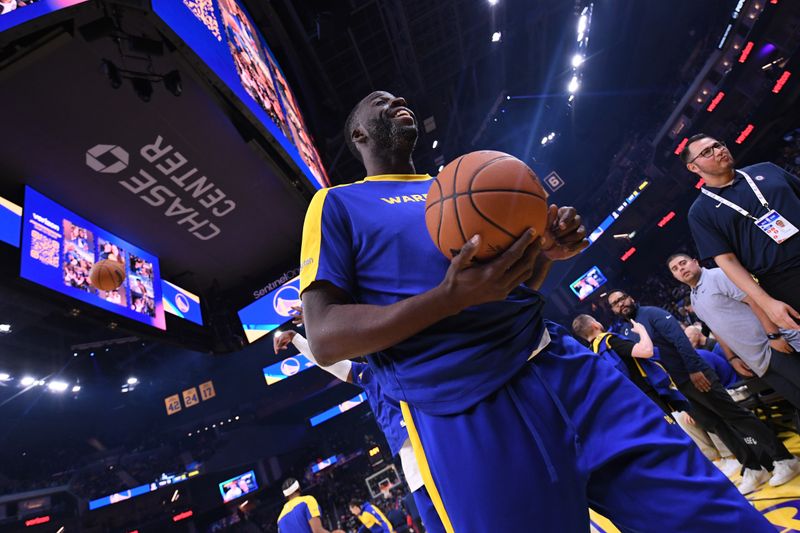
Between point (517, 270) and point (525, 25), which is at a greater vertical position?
point (525, 25)

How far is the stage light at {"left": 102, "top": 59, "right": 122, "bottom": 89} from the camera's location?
370 centimetres

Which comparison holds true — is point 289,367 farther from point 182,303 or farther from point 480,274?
point 480,274

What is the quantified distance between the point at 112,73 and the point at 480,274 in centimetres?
429

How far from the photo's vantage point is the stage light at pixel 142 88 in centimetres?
386

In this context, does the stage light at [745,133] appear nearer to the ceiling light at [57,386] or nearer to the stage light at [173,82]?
the stage light at [173,82]

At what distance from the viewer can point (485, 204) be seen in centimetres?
104

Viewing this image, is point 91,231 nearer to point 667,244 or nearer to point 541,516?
point 541,516

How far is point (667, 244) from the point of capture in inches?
764

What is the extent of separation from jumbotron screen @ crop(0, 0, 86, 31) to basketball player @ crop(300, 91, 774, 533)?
10.3 feet

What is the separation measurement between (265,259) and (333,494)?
17.7m

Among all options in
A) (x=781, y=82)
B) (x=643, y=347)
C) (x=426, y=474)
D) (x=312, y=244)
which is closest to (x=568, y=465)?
(x=426, y=474)

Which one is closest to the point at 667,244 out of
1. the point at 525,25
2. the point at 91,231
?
the point at 525,25

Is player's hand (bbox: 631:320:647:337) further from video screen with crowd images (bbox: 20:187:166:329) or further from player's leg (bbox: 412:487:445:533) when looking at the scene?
video screen with crowd images (bbox: 20:187:166:329)

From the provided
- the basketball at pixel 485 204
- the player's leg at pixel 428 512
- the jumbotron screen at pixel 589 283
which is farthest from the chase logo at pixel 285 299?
the jumbotron screen at pixel 589 283
